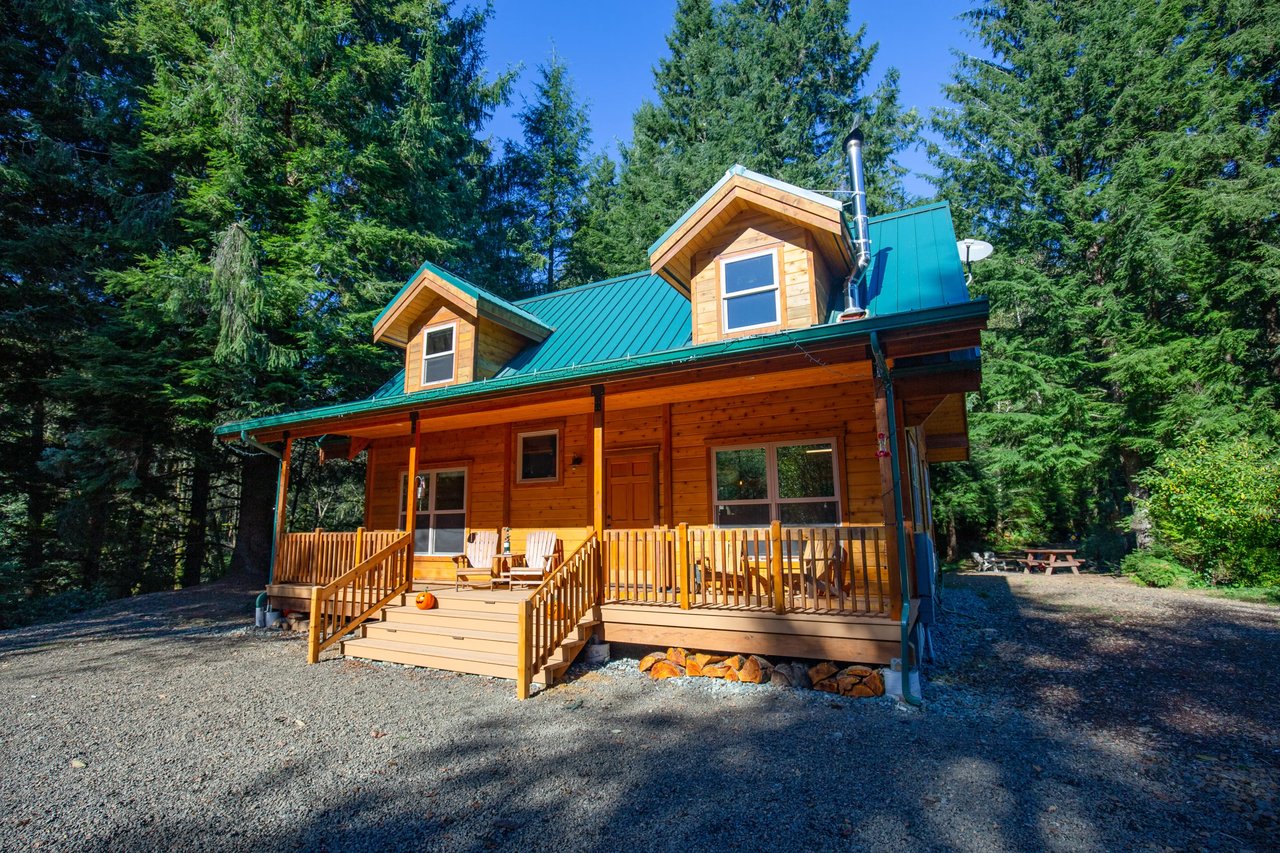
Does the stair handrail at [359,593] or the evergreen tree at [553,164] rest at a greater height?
the evergreen tree at [553,164]

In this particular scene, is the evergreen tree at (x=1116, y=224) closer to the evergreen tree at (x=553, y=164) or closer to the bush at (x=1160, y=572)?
Answer: the bush at (x=1160, y=572)

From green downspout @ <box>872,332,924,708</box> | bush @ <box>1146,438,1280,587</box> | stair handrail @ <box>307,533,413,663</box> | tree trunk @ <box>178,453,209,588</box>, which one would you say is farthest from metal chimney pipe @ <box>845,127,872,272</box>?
tree trunk @ <box>178,453,209,588</box>

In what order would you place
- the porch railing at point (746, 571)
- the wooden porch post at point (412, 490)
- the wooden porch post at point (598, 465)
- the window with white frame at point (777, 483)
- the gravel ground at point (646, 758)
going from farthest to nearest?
the wooden porch post at point (412, 490) < the window with white frame at point (777, 483) < the wooden porch post at point (598, 465) < the porch railing at point (746, 571) < the gravel ground at point (646, 758)

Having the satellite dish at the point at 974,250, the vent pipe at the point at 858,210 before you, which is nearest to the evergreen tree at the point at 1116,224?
the satellite dish at the point at 974,250

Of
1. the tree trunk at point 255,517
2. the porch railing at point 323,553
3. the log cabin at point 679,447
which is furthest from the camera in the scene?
the tree trunk at point 255,517

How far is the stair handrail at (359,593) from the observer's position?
7.88m

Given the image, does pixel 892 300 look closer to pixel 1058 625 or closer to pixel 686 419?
pixel 686 419

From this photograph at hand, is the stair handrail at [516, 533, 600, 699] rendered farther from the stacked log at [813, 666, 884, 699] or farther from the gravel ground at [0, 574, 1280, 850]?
the stacked log at [813, 666, 884, 699]

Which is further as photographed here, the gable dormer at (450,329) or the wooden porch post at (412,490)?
the gable dormer at (450,329)

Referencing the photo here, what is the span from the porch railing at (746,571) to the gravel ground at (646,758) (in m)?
0.90

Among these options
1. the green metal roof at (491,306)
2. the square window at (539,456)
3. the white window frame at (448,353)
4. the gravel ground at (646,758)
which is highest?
the green metal roof at (491,306)

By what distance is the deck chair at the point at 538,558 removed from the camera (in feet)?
30.9

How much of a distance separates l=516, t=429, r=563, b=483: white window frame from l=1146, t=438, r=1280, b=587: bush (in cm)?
1419

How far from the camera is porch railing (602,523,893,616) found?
6227 millimetres
